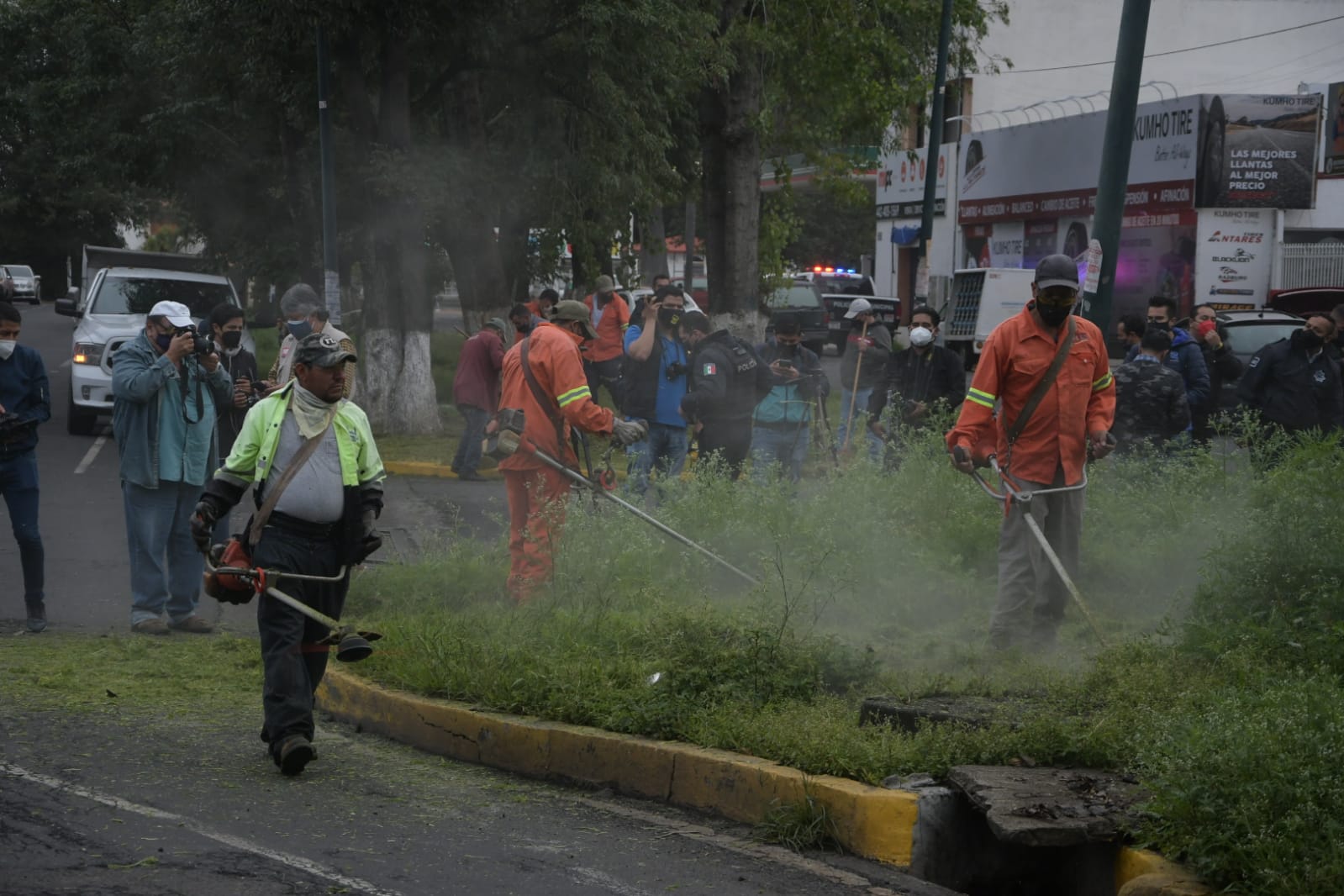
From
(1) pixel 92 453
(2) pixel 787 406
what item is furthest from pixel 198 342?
(1) pixel 92 453

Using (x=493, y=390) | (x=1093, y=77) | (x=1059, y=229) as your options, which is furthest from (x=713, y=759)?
(x=1093, y=77)

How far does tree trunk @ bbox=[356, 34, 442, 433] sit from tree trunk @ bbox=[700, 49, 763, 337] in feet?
12.7

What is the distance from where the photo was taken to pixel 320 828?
5.35 metres

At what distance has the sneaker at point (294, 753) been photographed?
19.5ft

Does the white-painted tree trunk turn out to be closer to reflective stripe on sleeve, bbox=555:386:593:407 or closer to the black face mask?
the black face mask

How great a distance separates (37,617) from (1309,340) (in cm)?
886

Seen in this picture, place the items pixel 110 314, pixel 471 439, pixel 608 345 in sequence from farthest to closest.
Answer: pixel 110 314 < pixel 608 345 < pixel 471 439

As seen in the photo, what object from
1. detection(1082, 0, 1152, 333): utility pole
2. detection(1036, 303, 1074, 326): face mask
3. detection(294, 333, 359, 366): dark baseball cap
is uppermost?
detection(1082, 0, 1152, 333): utility pole

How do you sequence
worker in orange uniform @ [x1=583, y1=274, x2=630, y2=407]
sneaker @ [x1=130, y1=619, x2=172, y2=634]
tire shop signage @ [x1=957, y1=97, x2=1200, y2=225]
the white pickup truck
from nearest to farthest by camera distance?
sneaker @ [x1=130, y1=619, x2=172, y2=634], worker in orange uniform @ [x1=583, y1=274, x2=630, y2=407], the white pickup truck, tire shop signage @ [x1=957, y1=97, x2=1200, y2=225]

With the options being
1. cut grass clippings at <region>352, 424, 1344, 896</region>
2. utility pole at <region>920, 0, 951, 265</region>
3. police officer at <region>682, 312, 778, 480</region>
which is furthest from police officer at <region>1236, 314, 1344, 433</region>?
utility pole at <region>920, 0, 951, 265</region>

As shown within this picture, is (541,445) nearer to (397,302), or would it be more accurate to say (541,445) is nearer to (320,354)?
(320,354)

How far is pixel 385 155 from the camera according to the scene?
60.3ft

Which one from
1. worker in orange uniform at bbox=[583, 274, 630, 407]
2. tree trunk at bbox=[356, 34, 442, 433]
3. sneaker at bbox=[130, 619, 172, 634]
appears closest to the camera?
sneaker at bbox=[130, 619, 172, 634]

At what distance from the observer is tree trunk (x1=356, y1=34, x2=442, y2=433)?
61.3 feet
